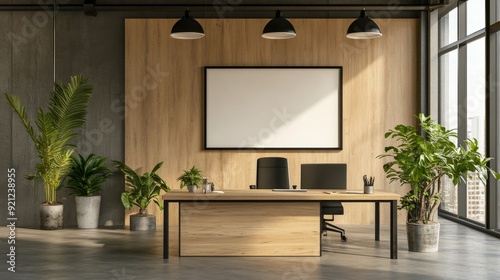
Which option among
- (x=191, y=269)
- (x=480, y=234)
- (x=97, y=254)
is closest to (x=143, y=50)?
(x=97, y=254)

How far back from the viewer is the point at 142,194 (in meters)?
8.73

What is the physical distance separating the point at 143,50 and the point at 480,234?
5.12 metres

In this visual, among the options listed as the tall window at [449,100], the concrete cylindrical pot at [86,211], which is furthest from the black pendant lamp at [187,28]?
the tall window at [449,100]

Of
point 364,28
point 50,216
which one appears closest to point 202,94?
point 50,216

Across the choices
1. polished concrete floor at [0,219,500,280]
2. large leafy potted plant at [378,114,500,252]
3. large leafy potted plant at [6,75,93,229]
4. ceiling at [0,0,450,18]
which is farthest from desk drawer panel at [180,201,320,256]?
ceiling at [0,0,450,18]

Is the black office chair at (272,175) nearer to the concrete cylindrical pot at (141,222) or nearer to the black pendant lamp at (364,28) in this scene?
the concrete cylindrical pot at (141,222)

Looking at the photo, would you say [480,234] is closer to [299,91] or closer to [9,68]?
[299,91]

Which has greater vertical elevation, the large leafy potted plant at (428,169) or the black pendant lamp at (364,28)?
the black pendant lamp at (364,28)

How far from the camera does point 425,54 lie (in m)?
9.34

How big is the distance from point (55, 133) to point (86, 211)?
3.72ft

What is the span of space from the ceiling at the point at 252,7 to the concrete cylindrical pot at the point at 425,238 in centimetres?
356

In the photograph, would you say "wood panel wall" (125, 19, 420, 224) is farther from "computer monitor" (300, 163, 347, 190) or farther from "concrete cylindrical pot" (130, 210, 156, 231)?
"computer monitor" (300, 163, 347, 190)

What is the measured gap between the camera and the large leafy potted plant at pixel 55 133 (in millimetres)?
8578

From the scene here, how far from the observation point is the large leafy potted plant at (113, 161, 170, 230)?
8656mm
